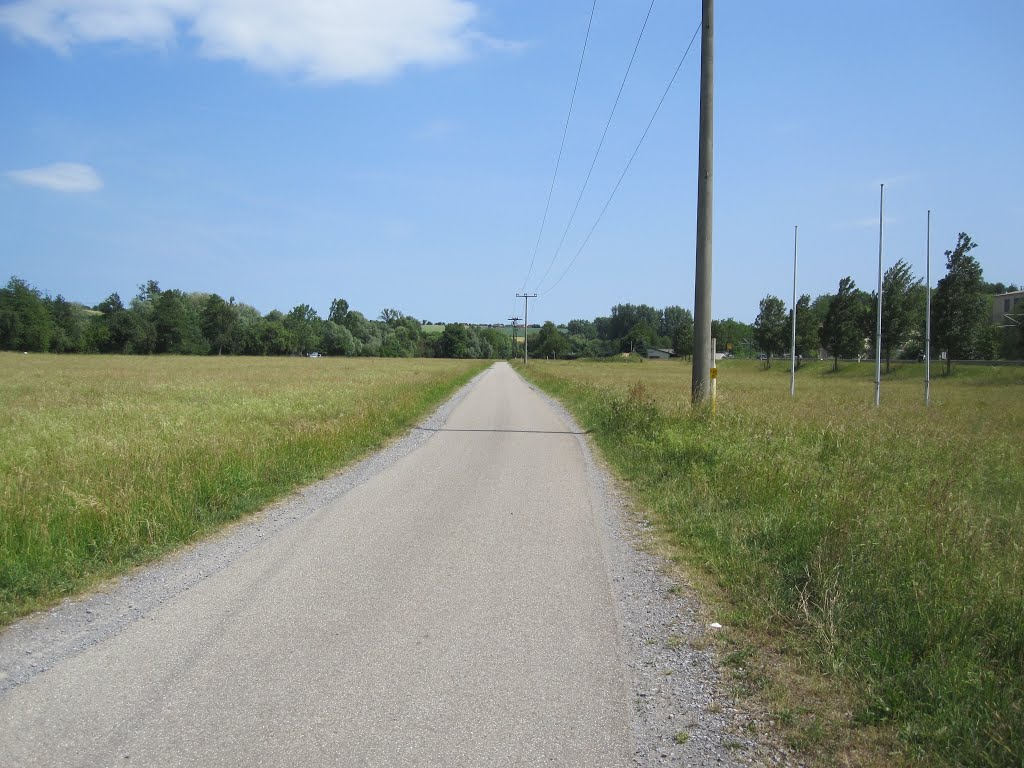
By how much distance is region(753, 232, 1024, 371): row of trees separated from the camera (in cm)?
4378

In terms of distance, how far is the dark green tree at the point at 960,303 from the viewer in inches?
1695

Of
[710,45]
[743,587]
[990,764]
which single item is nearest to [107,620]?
[743,587]

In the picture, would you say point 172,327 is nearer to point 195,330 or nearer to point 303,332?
point 195,330

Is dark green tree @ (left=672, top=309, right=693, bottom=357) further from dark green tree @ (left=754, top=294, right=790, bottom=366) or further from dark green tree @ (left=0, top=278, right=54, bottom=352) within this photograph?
dark green tree @ (left=0, top=278, right=54, bottom=352)

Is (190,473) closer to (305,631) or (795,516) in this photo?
(305,631)

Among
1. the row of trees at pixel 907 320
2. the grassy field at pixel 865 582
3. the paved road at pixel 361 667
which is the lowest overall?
the paved road at pixel 361 667

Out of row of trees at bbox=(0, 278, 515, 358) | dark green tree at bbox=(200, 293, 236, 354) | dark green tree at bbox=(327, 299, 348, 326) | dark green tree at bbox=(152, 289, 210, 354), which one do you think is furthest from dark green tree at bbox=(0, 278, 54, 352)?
dark green tree at bbox=(327, 299, 348, 326)

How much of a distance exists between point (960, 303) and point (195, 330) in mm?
111098

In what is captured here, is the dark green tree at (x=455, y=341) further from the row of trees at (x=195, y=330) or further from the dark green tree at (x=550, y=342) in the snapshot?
the dark green tree at (x=550, y=342)

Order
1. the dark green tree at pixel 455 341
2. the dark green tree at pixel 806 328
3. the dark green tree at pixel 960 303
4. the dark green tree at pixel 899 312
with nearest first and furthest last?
1. the dark green tree at pixel 960 303
2. the dark green tree at pixel 899 312
3. the dark green tree at pixel 806 328
4. the dark green tree at pixel 455 341

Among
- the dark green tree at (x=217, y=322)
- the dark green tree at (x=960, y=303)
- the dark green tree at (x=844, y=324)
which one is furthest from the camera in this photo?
the dark green tree at (x=217, y=322)

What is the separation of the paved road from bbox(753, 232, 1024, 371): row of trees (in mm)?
41861

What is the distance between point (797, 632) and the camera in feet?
14.9

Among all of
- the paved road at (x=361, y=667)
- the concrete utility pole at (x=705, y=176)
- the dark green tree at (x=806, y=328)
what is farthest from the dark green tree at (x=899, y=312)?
the paved road at (x=361, y=667)
